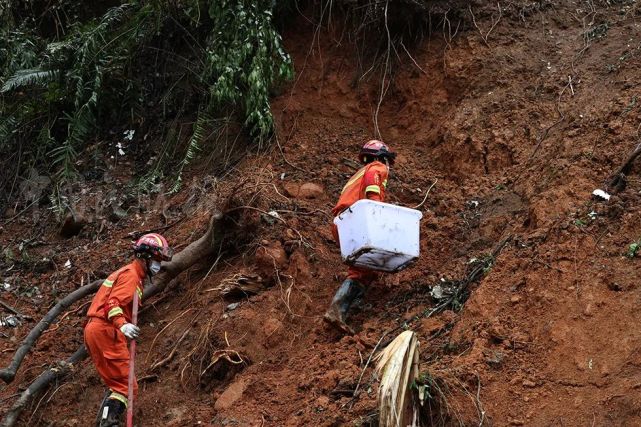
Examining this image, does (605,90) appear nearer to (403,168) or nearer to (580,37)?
(580,37)

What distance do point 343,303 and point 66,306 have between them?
2720 mm

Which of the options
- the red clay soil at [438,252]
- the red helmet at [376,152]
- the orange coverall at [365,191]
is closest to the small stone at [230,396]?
the red clay soil at [438,252]

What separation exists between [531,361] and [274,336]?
7.76 feet

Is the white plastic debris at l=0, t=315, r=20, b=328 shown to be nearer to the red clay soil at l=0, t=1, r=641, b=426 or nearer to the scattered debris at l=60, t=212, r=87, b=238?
the red clay soil at l=0, t=1, r=641, b=426

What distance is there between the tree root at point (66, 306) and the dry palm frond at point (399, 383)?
117 inches

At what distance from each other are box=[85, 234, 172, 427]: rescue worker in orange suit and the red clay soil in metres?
0.29

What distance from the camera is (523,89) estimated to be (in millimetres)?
9359

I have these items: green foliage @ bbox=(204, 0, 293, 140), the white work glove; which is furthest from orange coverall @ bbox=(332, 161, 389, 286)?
green foliage @ bbox=(204, 0, 293, 140)

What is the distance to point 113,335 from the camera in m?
7.59

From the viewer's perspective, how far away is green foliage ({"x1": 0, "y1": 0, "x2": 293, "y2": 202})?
975 cm

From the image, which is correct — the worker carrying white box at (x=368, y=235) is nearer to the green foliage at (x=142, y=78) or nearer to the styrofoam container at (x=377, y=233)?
the styrofoam container at (x=377, y=233)

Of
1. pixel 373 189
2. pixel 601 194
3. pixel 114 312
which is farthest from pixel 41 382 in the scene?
pixel 601 194

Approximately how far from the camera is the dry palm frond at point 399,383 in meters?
5.58

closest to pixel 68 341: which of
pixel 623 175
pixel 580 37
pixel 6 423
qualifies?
pixel 6 423
